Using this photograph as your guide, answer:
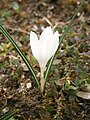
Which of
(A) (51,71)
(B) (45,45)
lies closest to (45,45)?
(B) (45,45)

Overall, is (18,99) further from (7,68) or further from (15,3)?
(15,3)

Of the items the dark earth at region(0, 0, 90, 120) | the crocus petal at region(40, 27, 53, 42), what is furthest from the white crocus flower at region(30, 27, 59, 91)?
the dark earth at region(0, 0, 90, 120)

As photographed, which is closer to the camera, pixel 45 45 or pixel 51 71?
pixel 45 45

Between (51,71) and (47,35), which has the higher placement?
(47,35)

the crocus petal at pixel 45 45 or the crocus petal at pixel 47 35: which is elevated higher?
the crocus petal at pixel 47 35

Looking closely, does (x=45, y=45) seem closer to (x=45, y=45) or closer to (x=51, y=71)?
(x=45, y=45)

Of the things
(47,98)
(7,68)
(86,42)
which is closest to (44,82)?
(47,98)

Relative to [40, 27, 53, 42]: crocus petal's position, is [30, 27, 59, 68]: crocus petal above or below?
below

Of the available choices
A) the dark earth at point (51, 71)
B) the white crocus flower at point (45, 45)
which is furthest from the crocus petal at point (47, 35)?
the dark earth at point (51, 71)

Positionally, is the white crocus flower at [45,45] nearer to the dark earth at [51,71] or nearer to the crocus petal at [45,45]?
the crocus petal at [45,45]

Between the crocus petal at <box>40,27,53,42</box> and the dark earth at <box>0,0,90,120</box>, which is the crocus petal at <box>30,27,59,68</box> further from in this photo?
the dark earth at <box>0,0,90,120</box>
